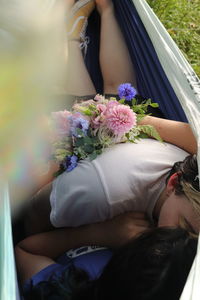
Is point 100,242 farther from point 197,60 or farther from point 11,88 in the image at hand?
point 197,60

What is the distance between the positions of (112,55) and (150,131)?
1.77 ft

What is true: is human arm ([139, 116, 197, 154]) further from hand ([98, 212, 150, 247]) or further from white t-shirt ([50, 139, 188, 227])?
hand ([98, 212, 150, 247])

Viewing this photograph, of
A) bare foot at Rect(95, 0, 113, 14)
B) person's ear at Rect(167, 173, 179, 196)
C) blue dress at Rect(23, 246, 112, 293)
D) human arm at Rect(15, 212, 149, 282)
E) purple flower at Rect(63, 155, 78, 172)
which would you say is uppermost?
bare foot at Rect(95, 0, 113, 14)

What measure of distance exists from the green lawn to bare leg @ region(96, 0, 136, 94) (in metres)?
0.89

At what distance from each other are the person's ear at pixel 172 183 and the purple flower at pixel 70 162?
247 millimetres

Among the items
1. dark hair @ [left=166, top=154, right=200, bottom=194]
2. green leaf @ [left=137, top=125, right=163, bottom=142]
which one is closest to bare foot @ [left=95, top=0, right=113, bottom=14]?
green leaf @ [left=137, top=125, right=163, bottom=142]

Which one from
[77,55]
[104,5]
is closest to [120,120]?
[77,55]

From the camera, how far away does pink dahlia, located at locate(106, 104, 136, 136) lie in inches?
38.8

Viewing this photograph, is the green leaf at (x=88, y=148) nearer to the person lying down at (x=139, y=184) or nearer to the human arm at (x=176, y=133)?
the person lying down at (x=139, y=184)

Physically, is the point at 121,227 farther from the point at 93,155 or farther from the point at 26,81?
the point at 26,81

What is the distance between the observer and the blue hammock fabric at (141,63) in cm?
128

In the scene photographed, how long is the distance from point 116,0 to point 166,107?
50 cm

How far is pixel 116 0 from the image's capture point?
1.48m

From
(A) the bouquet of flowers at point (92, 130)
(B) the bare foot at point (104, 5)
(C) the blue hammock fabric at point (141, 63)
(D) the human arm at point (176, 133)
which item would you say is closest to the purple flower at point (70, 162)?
(A) the bouquet of flowers at point (92, 130)
